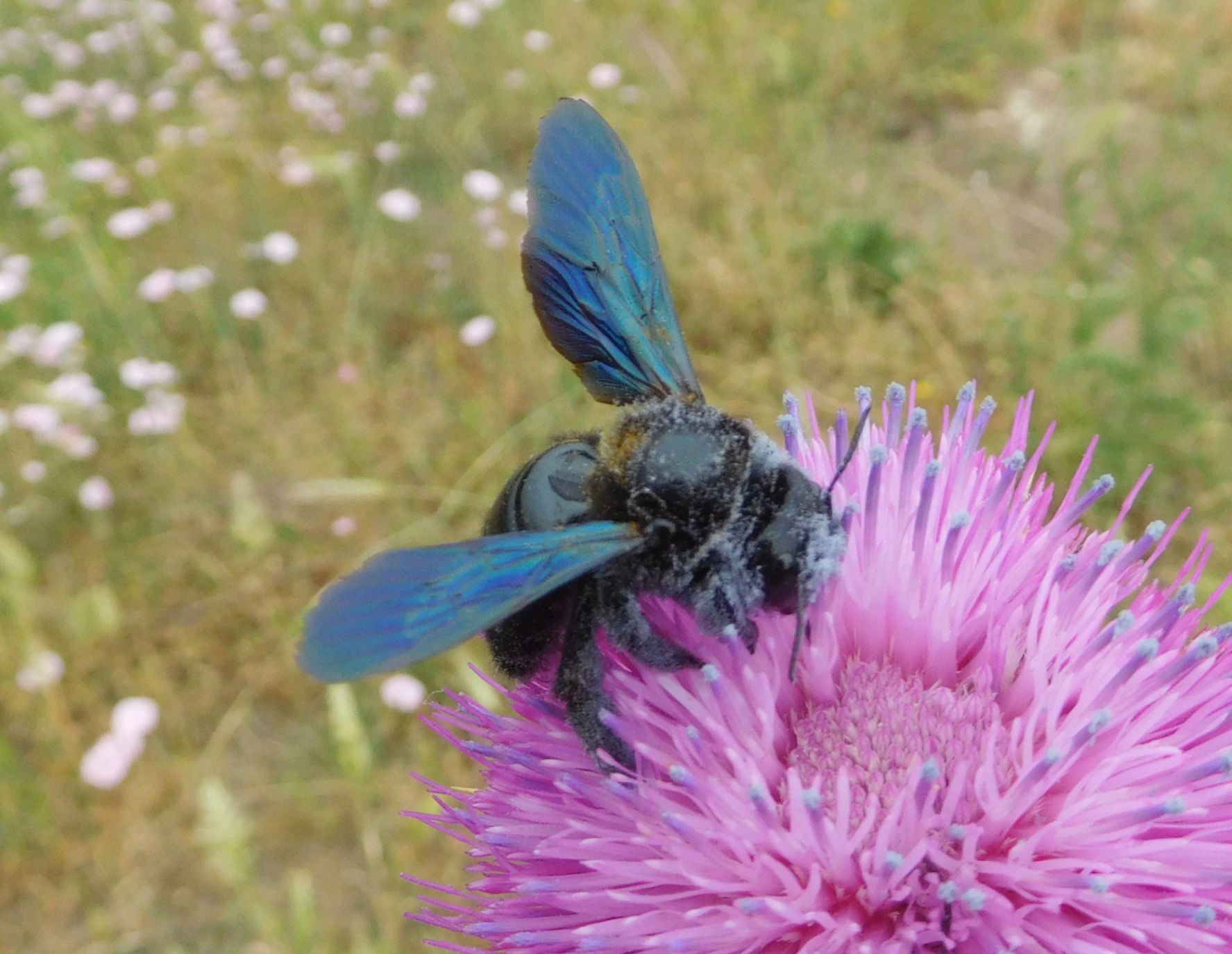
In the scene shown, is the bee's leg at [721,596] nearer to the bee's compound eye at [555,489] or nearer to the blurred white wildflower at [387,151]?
the bee's compound eye at [555,489]

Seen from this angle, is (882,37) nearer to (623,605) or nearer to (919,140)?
(919,140)

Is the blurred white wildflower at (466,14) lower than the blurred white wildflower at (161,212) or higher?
higher

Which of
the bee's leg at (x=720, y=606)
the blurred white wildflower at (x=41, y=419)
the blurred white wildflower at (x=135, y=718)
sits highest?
the bee's leg at (x=720, y=606)

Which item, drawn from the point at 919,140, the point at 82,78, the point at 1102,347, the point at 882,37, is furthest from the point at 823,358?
the point at 82,78

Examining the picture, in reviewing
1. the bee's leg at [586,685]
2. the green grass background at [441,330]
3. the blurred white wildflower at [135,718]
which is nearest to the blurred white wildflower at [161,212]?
the green grass background at [441,330]

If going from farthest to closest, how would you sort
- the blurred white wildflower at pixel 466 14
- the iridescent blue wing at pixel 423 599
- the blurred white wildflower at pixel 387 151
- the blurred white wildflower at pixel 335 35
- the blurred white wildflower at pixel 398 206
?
the blurred white wildflower at pixel 335 35 < the blurred white wildflower at pixel 466 14 < the blurred white wildflower at pixel 387 151 < the blurred white wildflower at pixel 398 206 < the iridescent blue wing at pixel 423 599

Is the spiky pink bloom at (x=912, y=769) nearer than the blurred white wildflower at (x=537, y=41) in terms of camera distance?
Yes

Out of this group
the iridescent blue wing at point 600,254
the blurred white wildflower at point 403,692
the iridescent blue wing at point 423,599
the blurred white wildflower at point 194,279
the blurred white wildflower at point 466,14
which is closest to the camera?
the iridescent blue wing at point 423,599
